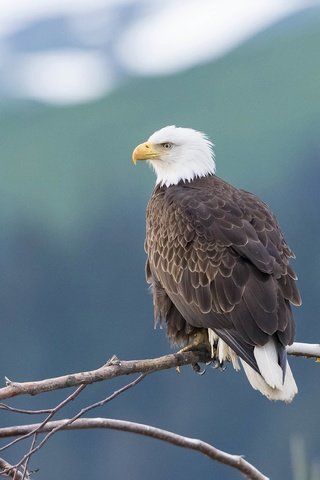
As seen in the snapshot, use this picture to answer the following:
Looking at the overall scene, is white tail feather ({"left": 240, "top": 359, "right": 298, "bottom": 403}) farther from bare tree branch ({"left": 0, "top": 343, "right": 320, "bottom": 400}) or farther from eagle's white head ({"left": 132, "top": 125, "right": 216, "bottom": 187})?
eagle's white head ({"left": 132, "top": 125, "right": 216, "bottom": 187})

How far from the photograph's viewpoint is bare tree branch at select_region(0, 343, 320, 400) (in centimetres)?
325

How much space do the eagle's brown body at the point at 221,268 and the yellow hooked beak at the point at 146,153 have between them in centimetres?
34

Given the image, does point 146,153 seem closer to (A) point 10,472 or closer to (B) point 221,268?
(B) point 221,268

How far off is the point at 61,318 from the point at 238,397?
3686mm

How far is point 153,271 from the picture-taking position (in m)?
5.05

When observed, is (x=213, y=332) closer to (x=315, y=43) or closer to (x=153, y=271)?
(x=153, y=271)

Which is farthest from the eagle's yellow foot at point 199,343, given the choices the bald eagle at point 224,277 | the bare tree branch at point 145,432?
the bare tree branch at point 145,432

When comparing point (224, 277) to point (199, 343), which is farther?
Result: point (199, 343)

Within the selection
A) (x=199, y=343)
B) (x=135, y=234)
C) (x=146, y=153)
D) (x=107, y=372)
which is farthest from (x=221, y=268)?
(x=135, y=234)

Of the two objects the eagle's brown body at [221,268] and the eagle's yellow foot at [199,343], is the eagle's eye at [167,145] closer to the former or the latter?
the eagle's brown body at [221,268]

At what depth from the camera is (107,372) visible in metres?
3.46

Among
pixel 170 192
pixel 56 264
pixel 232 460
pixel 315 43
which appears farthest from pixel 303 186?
pixel 232 460

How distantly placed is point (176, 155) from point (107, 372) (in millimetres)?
2253

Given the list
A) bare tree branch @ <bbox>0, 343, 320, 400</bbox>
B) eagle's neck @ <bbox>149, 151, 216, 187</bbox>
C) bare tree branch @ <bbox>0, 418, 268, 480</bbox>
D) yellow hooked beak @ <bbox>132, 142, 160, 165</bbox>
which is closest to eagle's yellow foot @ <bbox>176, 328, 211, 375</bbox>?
bare tree branch @ <bbox>0, 343, 320, 400</bbox>
